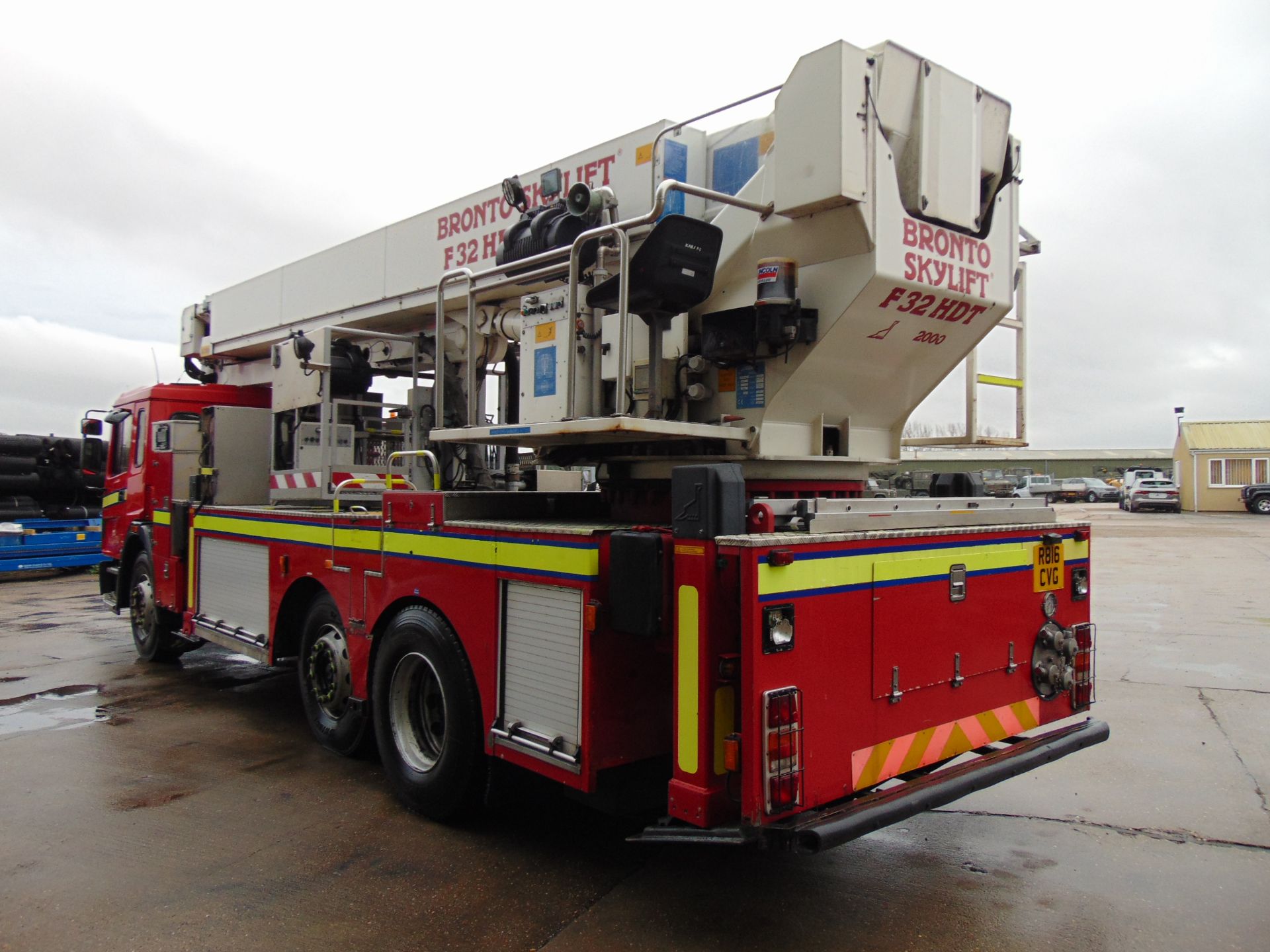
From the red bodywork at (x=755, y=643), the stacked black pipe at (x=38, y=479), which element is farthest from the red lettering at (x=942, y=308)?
the stacked black pipe at (x=38, y=479)

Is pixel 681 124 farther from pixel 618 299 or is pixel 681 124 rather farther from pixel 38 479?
pixel 38 479

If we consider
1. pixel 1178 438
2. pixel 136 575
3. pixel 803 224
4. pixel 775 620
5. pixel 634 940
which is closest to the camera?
pixel 775 620

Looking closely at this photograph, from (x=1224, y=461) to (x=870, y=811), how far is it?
45.7 m

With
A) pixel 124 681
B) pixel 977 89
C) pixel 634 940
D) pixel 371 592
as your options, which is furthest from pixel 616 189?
pixel 124 681

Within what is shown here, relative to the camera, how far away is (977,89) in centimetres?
459

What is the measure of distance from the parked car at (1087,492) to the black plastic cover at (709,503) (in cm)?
5624

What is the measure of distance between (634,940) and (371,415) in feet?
18.0

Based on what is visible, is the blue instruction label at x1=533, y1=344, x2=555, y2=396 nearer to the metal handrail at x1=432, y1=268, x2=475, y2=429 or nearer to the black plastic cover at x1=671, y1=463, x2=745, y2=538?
the metal handrail at x1=432, y1=268, x2=475, y2=429

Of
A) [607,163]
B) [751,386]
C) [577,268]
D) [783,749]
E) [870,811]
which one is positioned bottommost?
[870,811]

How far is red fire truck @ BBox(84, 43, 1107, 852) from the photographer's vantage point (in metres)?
3.32

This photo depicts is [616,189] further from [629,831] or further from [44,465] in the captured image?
[44,465]

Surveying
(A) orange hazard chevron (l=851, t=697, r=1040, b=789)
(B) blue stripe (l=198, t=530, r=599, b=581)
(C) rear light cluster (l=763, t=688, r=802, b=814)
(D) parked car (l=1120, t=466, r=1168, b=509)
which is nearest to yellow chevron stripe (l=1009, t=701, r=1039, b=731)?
(A) orange hazard chevron (l=851, t=697, r=1040, b=789)

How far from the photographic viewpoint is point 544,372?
191 inches

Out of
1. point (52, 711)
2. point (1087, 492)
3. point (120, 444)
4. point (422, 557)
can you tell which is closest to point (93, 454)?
point (120, 444)
